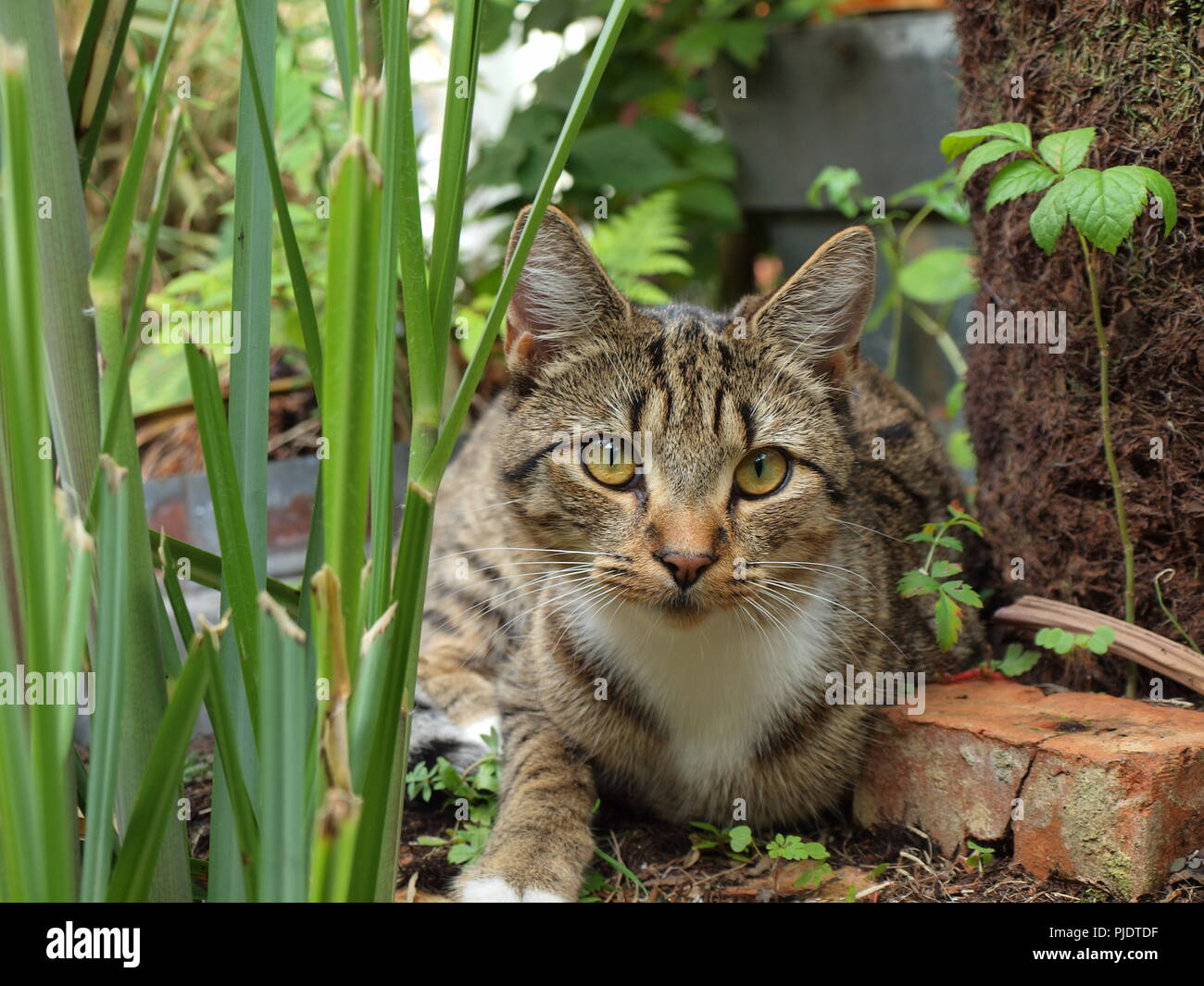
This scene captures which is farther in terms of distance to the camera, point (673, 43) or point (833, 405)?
point (673, 43)

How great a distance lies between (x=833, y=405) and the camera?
2.54 meters

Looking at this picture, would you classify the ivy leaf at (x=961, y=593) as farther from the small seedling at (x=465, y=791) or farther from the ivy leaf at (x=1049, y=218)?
the small seedling at (x=465, y=791)

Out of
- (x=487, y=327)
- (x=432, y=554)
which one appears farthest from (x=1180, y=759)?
(x=432, y=554)

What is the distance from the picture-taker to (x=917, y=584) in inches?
101

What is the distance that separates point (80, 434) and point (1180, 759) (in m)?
Answer: 1.93

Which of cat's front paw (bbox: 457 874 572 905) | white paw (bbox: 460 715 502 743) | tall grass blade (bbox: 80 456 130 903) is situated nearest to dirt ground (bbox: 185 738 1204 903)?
cat's front paw (bbox: 457 874 572 905)

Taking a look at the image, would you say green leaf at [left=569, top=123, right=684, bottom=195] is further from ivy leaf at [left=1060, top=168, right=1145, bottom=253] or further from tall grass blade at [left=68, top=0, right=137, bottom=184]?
tall grass blade at [left=68, top=0, right=137, bottom=184]

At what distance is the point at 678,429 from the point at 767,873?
957mm

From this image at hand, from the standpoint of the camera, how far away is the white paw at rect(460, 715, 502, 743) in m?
3.04

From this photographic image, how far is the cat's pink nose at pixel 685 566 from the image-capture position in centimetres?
214

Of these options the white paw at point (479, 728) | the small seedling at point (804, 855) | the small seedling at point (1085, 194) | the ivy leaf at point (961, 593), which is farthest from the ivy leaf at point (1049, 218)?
the white paw at point (479, 728)

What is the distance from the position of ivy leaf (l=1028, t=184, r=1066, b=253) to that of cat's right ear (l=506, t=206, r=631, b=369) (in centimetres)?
85
